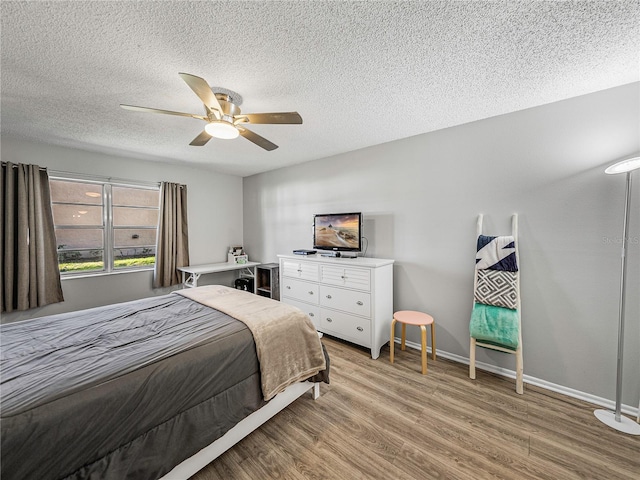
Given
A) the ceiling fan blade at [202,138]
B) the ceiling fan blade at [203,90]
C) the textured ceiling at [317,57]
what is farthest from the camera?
the ceiling fan blade at [202,138]

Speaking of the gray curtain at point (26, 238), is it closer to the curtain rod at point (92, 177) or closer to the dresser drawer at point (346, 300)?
the curtain rod at point (92, 177)

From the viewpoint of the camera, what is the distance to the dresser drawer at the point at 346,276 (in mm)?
2781

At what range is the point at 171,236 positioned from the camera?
13.3 ft

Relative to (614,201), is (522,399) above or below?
below

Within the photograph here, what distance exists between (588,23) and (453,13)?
2.52ft

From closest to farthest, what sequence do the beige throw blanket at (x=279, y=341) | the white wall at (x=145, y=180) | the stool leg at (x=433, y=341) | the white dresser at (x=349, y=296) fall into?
the beige throw blanket at (x=279, y=341), the stool leg at (x=433, y=341), the white dresser at (x=349, y=296), the white wall at (x=145, y=180)

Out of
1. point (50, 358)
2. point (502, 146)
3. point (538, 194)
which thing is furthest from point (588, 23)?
point (50, 358)

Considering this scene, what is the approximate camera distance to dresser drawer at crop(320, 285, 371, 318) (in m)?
2.80

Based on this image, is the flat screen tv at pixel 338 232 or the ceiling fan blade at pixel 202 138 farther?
the flat screen tv at pixel 338 232

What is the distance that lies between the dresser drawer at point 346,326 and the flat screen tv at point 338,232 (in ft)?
2.78

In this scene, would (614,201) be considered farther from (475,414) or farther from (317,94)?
(317,94)

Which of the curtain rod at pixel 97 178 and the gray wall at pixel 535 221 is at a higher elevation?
the curtain rod at pixel 97 178

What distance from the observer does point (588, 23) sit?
1.36 m

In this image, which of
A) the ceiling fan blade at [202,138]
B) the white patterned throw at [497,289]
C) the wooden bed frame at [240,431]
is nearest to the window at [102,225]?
the ceiling fan blade at [202,138]
